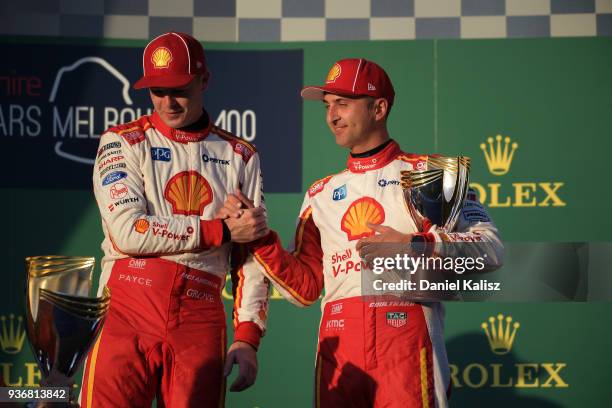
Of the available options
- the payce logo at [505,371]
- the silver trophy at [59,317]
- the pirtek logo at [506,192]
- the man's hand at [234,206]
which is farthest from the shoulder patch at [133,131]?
the payce logo at [505,371]

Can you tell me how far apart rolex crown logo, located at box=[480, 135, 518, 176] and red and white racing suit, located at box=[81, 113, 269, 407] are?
1788mm

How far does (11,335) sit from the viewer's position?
14.9ft

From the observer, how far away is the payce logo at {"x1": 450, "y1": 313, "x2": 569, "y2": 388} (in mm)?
4531

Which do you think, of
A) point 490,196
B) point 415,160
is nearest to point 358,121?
point 415,160

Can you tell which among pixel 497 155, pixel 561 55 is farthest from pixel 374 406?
pixel 561 55

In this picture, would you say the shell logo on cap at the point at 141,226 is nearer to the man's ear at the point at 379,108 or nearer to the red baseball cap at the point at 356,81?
the red baseball cap at the point at 356,81

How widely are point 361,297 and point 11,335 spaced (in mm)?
2147

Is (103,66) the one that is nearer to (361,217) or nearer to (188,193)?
(188,193)

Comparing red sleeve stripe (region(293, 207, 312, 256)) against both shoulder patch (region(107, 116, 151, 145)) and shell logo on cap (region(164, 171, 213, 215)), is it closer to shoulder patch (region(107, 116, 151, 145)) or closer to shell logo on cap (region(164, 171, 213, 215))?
shell logo on cap (region(164, 171, 213, 215))

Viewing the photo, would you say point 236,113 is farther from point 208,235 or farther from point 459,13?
point 208,235

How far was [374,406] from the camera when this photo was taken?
9.83ft

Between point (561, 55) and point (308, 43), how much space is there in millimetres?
1206

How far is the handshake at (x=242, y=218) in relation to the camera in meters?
2.91

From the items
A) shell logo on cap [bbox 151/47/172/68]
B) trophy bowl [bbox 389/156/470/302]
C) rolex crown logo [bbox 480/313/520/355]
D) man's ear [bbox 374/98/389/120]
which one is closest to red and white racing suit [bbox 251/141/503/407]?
man's ear [bbox 374/98/389/120]
